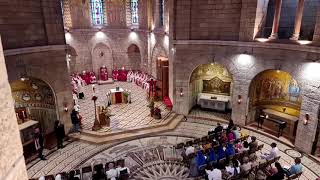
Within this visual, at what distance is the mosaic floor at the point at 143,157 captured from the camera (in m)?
11.2

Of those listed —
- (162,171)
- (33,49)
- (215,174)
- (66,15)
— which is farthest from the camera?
(66,15)

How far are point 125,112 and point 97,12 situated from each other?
42.3ft

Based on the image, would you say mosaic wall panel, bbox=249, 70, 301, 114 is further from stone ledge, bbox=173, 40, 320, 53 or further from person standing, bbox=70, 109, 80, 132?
person standing, bbox=70, 109, 80, 132

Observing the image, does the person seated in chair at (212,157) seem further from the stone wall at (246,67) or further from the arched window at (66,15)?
the arched window at (66,15)

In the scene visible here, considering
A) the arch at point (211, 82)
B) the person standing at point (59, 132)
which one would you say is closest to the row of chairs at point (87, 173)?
the person standing at point (59, 132)

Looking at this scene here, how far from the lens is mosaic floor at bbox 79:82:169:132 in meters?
15.6

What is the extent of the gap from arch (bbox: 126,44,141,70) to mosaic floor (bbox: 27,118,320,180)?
13.4m

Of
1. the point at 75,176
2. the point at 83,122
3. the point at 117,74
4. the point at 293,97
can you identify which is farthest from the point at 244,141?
the point at 117,74

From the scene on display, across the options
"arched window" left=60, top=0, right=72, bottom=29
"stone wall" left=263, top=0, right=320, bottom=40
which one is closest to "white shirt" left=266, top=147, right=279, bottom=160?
"stone wall" left=263, top=0, right=320, bottom=40

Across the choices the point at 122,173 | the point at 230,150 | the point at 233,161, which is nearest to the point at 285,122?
the point at 230,150

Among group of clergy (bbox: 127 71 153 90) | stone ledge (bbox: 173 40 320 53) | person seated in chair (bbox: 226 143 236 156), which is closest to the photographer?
person seated in chair (bbox: 226 143 236 156)

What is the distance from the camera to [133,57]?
87.5 feet

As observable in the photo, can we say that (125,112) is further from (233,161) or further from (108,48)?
(108,48)

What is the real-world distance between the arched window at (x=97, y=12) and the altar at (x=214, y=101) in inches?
551
